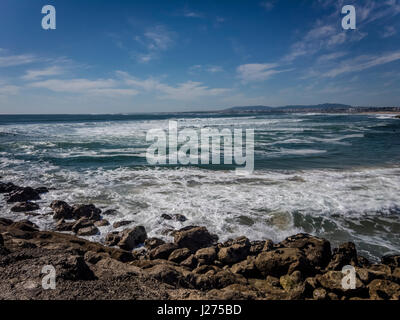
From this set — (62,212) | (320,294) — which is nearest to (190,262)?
(320,294)

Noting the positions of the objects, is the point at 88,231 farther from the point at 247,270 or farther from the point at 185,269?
the point at 247,270

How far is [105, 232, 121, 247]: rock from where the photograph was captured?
23.0ft

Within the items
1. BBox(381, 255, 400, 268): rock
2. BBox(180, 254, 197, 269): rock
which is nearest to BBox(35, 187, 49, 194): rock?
BBox(180, 254, 197, 269): rock

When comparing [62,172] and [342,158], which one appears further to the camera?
[342,158]

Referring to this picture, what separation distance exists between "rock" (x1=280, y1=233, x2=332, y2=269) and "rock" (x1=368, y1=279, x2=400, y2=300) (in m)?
1.27

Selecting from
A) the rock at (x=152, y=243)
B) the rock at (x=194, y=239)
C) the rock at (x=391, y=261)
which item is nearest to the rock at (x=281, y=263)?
the rock at (x=194, y=239)

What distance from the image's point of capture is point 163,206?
9.55m

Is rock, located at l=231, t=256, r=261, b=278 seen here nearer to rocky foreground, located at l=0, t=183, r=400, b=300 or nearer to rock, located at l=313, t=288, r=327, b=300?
rocky foreground, located at l=0, t=183, r=400, b=300

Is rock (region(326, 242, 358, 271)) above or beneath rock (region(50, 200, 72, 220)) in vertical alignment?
beneath

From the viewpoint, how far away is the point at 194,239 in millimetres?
6828

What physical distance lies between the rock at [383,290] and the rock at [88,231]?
7397 millimetres

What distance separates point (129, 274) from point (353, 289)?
416cm

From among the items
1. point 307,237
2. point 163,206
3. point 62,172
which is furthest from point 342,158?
point 62,172
